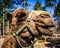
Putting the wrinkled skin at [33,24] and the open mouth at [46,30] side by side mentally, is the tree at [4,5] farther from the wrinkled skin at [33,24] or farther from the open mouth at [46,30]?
the open mouth at [46,30]

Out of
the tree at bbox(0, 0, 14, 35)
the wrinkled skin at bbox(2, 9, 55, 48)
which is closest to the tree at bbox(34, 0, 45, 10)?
the tree at bbox(0, 0, 14, 35)

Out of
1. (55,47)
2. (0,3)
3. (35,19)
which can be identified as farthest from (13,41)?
(0,3)

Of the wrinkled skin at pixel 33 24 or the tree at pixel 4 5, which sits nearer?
the wrinkled skin at pixel 33 24

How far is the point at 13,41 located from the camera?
2.19 meters

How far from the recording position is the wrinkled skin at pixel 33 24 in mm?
2113

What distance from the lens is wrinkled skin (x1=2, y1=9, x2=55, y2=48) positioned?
211 centimetres

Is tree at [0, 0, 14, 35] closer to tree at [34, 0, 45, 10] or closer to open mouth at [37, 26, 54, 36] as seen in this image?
tree at [34, 0, 45, 10]

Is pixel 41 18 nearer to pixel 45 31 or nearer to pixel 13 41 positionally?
pixel 45 31

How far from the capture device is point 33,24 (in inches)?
85.6

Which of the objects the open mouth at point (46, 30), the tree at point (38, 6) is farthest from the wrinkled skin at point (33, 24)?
the tree at point (38, 6)

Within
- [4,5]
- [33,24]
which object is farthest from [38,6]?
[33,24]

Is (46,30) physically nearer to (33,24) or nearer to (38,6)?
(33,24)

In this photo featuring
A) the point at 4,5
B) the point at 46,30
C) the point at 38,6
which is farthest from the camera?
the point at 38,6

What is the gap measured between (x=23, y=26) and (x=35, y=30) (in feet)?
0.36
